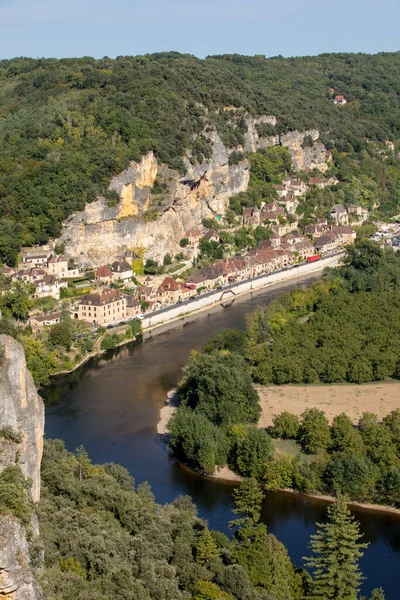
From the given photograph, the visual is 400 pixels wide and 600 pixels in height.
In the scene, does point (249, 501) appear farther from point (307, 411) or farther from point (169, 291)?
point (169, 291)

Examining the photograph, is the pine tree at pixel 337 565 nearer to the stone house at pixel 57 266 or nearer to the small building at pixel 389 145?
the stone house at pixel 57 266

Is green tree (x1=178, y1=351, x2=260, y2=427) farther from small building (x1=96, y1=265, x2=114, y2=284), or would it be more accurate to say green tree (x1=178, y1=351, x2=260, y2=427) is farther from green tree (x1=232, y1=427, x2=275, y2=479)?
small building (x1=96, y1=265, x2=114, y2=284)

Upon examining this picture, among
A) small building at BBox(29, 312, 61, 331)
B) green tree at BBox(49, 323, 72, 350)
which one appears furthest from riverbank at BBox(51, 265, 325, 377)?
small building at BBox(29, 312, 61, 331)

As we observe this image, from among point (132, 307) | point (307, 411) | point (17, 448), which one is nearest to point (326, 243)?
point (132, 307)

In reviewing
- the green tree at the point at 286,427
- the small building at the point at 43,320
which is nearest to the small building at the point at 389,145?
the small building at the point at 43,320

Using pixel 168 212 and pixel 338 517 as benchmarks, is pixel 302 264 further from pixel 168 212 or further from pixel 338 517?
pixel 338 517
